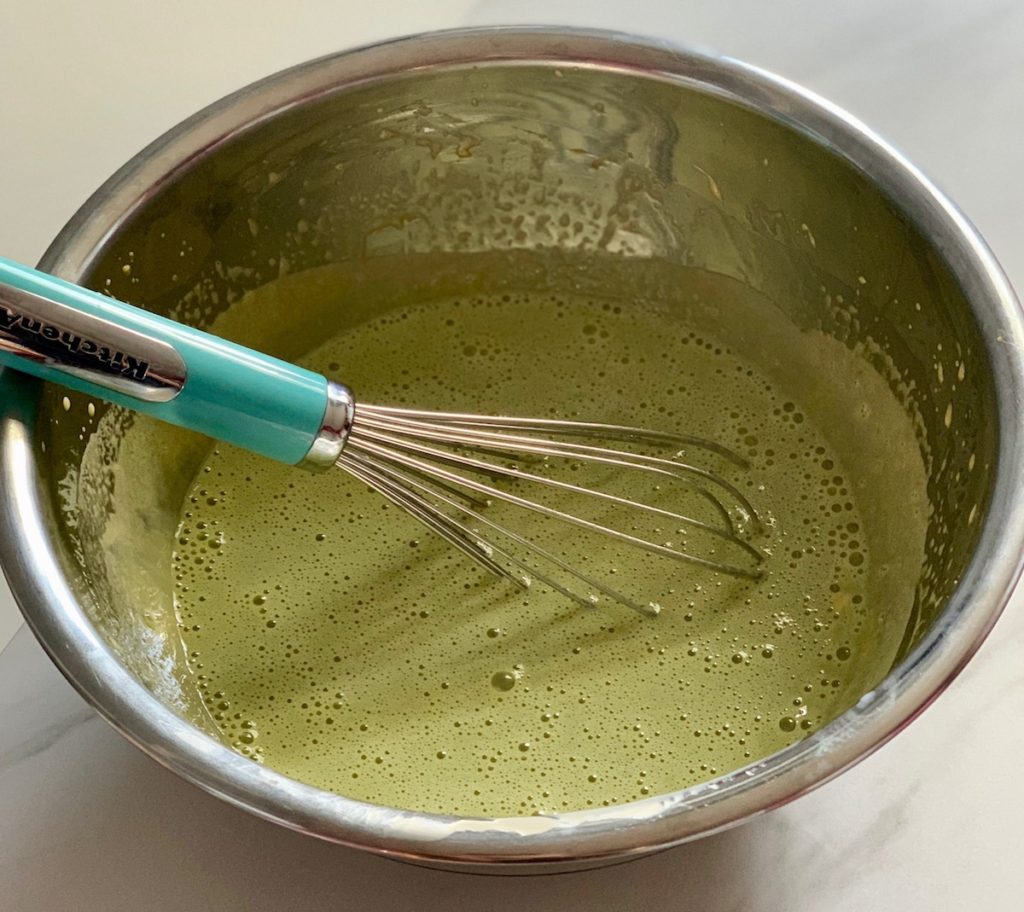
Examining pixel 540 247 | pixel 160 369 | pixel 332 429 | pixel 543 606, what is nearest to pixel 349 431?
pixel 332 429

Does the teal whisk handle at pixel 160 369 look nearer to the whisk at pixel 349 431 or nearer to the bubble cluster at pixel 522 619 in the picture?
the whisk at pixel 349 431

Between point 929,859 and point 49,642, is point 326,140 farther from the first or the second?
point 929,859

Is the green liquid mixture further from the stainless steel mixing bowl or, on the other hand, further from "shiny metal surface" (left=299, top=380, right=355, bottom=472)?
"shiny metal surface" (left=299, top=380, right=355, bottom=472)

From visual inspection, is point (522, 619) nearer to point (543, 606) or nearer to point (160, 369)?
point (543, 606)

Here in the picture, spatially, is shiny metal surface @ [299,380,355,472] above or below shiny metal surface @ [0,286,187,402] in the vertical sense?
below

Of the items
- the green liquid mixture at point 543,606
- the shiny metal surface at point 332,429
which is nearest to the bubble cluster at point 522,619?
the green liquid mixture at point 543,606

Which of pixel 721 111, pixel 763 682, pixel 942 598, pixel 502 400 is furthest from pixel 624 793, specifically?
pixel 721 111

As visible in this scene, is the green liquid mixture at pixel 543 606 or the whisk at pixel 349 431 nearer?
the whisk at pixel 349 431

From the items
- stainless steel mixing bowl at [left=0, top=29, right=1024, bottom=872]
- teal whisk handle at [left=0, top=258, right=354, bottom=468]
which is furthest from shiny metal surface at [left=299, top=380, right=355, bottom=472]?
stainless steel mixing bowl at [left=0, top=29, right=1024, bottom=872]
